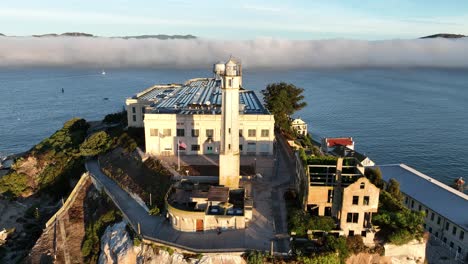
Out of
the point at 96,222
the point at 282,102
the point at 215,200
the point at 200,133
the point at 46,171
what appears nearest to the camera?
the point at 215,200

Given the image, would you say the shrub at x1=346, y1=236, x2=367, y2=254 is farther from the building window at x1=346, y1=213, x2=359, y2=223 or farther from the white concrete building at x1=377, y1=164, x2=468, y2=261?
the white concrete building at x1=377, y1=164, x2=468, y2=261

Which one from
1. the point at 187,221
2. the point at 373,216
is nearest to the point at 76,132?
the point at 187,221

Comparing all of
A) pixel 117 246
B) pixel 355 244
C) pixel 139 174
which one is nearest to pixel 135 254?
pixel 117 246

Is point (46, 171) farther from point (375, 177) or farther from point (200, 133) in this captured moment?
point (375, 177)

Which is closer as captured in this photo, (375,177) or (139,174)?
(375,177)

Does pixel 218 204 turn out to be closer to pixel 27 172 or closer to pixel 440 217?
pixel 440 217
